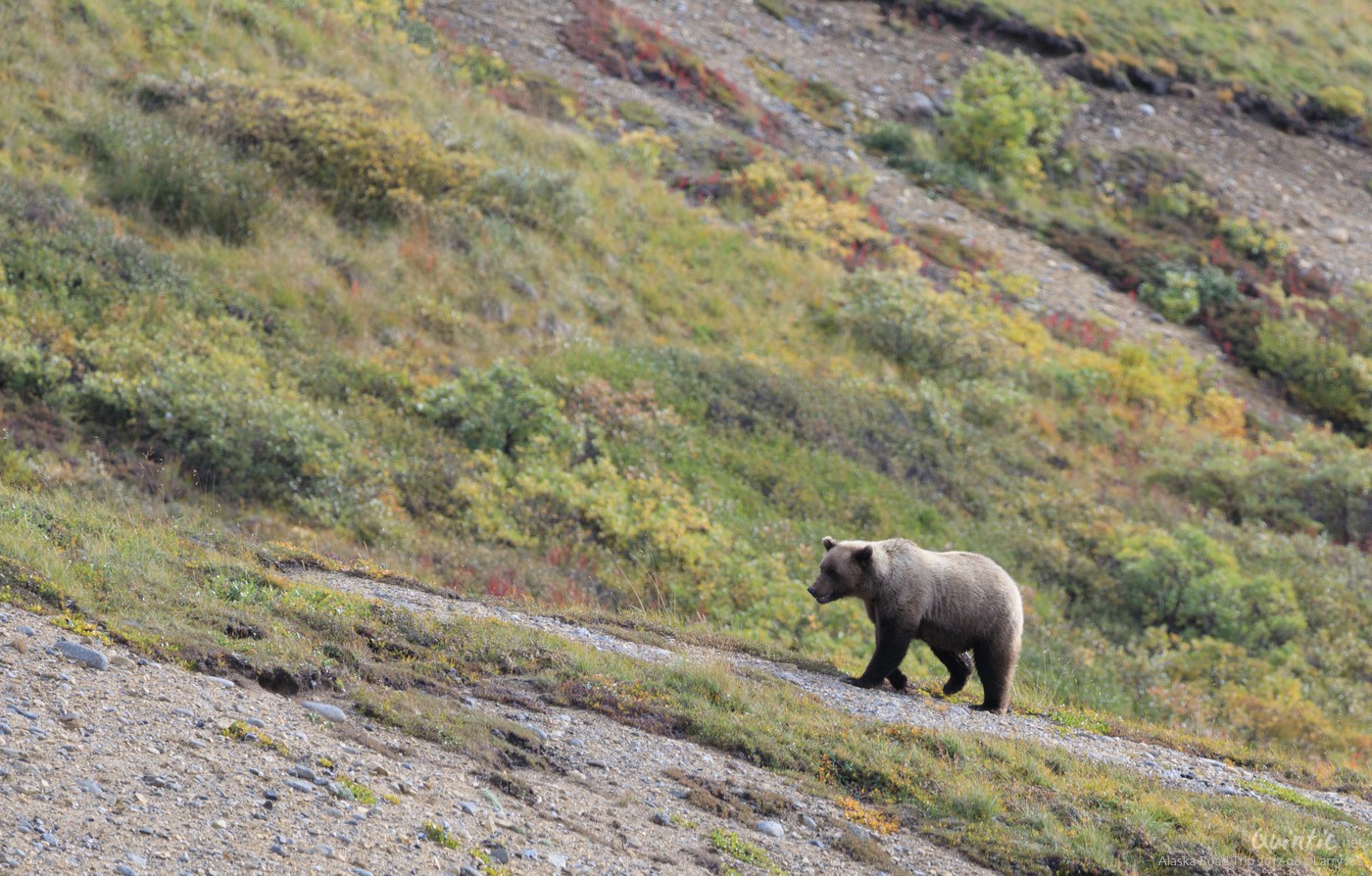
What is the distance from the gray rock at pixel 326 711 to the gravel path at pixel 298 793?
1cm

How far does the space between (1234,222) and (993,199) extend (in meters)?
7.08

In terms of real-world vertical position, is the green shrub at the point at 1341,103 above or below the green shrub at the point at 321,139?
above

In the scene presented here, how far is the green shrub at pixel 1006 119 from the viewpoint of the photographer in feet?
108

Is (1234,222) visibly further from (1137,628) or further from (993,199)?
(1137,628)

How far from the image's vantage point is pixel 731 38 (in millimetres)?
34406

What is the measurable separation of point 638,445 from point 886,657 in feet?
22.7

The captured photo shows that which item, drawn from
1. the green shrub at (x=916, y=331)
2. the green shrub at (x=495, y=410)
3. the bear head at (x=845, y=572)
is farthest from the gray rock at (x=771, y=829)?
the green shrub at (x=916, y=331)

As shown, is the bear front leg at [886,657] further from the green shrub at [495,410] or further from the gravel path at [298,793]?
the green shrub at [495,410]

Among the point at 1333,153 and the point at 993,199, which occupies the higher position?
the point at 1333,153

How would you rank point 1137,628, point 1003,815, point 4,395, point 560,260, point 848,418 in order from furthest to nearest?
point 560,260 → point 848,418 → point 1137,628 → point 4,395 → point 1003,815

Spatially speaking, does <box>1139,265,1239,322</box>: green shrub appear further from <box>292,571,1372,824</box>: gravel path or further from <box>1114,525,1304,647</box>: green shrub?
<box>292,571,1372,824</box>: gravel path

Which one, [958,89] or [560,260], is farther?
[958,89]

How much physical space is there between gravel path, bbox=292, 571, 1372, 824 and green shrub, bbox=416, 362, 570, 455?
528 cm

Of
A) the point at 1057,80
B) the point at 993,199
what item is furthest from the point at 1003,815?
the point at 1057,80
